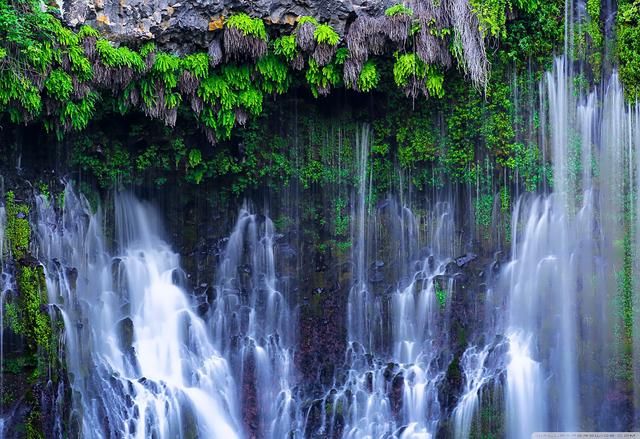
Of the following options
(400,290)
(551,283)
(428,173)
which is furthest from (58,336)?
(551,283)

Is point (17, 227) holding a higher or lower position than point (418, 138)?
lower

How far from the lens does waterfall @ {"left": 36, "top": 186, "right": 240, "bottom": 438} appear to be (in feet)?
40.4

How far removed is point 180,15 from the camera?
1192 cm

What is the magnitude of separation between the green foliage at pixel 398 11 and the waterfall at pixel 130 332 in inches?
217

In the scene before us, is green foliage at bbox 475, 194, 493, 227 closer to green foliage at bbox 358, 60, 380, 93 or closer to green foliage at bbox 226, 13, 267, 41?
green foliage at bbox 358, 60, 380, 93

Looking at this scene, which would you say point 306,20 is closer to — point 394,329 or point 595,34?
point 595,34

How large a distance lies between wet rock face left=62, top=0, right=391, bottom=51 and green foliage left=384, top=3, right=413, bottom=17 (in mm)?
593

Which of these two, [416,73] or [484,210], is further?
[484,210]

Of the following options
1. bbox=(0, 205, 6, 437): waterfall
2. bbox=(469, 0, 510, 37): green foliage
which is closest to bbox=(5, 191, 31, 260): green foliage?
bbox=(0, 205, 6, 437): waterfall

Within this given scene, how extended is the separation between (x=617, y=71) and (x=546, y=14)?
156 cm

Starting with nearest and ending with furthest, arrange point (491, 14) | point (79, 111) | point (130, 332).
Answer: point (79, 111) < point (491, 14) < point (130, 332)

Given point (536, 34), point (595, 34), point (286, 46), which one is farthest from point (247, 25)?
point (595, 34)

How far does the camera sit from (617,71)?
43.4ft

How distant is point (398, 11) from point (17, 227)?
7.08 metres
